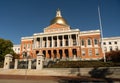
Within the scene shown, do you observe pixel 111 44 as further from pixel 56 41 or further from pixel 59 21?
pixel 56 41

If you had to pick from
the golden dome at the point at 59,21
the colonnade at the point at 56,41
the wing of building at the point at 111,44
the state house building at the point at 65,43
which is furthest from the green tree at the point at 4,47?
the wing of building at the point at 111,44

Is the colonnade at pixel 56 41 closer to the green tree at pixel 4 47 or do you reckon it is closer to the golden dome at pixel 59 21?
the golden dome at pixel 59 21

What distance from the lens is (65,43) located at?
63469 mm

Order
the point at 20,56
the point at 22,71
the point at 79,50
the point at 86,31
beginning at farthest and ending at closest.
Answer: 1. the point at 20,56
2. the point at 86,31
3. the point at 79,50
4. the point at 22,71

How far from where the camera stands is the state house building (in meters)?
59.6

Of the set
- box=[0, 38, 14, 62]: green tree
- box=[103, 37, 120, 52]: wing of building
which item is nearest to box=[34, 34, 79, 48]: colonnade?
box=[0, 38, 14, 62]: green tree

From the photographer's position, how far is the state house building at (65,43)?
59594mm

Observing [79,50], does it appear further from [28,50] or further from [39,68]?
[39,68]

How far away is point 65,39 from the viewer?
209 feet

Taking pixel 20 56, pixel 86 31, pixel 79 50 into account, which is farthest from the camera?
pixel 20 56

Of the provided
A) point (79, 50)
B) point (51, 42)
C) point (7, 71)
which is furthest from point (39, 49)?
point (7, 71)

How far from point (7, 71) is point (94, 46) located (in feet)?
127

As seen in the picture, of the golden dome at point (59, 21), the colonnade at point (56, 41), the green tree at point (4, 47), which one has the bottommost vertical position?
→ the green tree at point (4, 47)

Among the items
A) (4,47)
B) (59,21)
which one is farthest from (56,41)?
(4,47)
